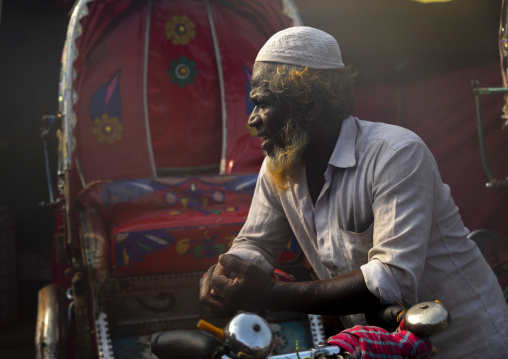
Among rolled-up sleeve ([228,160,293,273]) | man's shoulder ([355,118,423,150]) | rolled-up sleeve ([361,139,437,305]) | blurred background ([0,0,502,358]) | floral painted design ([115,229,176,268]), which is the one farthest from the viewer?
blurred background ([0,0,502,358])

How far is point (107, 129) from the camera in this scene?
12.3 ft

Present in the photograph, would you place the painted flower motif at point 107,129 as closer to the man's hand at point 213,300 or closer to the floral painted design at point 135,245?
the floral painted design at point 135,245

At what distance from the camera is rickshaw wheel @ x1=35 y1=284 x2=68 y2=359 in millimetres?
2791

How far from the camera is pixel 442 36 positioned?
467 centimetres

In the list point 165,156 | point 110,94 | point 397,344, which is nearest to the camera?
point 397,344

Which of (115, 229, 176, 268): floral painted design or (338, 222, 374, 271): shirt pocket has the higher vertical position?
(338, 222, 374, 271): shirt pocket

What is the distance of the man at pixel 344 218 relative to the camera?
4.73ft

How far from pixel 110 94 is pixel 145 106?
25cm

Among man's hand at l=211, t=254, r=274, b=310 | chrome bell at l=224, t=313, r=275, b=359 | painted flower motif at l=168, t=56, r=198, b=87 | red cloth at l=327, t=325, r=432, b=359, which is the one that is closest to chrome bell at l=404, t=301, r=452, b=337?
red cloth at l=327, t=325, r=432, b=359

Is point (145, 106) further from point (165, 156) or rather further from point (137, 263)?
point (137, 263)

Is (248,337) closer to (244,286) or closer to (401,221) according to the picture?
(244,286)

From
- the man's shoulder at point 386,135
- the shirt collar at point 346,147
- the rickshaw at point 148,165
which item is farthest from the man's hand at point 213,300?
the rickshaw at point 148,165

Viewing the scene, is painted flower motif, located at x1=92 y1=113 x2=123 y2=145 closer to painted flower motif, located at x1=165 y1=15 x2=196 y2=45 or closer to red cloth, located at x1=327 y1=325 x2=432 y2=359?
painted flower motif, located at x1=165 y1=15 x2=196 y2=45

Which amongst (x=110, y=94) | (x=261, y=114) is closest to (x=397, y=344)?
(x=261, y=114)
